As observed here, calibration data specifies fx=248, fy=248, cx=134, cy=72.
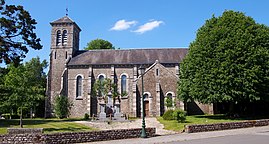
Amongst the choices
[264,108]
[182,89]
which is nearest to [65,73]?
[182,89]

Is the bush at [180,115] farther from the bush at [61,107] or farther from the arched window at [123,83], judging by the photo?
the bush at [61,107]

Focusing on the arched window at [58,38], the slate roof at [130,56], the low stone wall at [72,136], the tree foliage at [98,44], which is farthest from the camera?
the tree foliage at [98,44]

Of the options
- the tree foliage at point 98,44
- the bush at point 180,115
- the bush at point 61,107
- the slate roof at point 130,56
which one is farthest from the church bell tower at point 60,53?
the bush at point 180,115

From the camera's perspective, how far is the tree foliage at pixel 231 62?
25.8m

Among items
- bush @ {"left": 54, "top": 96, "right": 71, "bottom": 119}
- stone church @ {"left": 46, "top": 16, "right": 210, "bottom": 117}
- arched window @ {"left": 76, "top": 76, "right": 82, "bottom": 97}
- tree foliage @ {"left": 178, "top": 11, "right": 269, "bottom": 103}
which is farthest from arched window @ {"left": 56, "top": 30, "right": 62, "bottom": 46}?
tree foliage @ {"left": 178, "top": 11, "right": 269, "bottom": 103}

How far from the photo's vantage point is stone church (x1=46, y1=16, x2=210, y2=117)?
3656 cm

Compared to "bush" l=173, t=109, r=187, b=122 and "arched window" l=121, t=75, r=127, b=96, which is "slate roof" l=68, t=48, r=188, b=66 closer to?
"arched window" l=121, t=75, r=127, b=96

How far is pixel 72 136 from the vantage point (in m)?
13.9

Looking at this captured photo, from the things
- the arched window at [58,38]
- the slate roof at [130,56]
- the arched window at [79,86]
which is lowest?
the arched window at [79,86]

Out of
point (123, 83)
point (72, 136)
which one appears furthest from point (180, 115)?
point (123, 83)

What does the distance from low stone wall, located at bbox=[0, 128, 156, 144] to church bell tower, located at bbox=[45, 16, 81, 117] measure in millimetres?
27548

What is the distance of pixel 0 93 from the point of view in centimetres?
2684

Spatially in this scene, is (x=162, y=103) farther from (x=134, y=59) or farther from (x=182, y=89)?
(x=134, y=59)

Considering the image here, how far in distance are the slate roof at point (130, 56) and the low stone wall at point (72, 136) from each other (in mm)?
26150
